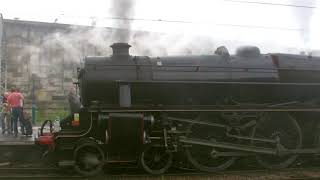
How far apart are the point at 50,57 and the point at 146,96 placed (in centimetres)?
Answer: 1720

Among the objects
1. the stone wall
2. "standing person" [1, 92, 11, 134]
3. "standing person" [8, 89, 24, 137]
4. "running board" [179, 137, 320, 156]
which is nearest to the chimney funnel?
"running board" [179, 137, 320, 156]

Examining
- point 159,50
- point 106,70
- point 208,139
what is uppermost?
point 159,50

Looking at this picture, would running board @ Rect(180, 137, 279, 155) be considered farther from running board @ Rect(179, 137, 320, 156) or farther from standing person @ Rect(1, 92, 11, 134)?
standing person @ Rect(1, 92, 11, 134)

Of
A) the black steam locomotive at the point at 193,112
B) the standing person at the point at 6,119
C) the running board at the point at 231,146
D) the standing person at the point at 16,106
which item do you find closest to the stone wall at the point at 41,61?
the standing person at the point at 6,119

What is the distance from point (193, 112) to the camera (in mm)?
10000

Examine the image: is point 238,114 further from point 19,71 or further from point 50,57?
point 19,71

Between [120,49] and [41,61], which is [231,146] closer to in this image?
[120,49]

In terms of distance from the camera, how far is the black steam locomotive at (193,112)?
31.2ft

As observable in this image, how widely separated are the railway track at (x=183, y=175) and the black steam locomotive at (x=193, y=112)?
0.27 metres

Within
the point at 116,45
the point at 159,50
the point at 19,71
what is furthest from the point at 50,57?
the point at 116,45

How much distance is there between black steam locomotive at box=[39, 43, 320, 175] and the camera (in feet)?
31.2

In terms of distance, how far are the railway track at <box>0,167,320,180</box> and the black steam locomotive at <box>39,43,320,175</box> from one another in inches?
10.7

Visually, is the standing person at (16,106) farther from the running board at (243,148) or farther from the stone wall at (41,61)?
the stone wall at (41,61)

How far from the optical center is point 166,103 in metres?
10.1
